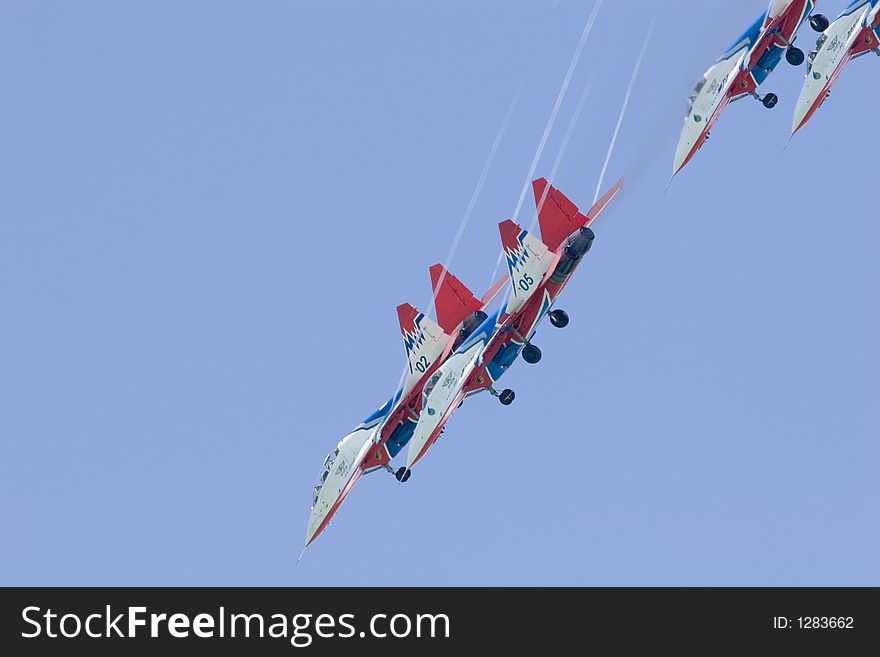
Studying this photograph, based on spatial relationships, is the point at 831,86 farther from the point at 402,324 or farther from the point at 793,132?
the point at 402,324

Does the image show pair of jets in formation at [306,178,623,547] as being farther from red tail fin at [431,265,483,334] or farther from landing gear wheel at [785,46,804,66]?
landing gear wheel at [785,46,804,66]

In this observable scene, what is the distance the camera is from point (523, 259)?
53.5 metres

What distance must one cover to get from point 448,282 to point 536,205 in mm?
4135

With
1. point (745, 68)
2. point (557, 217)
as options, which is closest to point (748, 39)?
point (745, 68)

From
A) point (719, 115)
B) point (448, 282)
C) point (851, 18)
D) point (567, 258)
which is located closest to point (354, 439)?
point (448, 282)

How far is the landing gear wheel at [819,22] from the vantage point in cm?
6053

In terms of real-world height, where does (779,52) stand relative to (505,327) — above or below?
above

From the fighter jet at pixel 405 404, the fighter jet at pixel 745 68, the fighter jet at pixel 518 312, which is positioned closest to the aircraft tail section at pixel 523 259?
the fighter jet at pixel 518 312

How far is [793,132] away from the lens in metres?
60.9

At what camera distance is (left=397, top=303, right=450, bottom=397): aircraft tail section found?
56938mm

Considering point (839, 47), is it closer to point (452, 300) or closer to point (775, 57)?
point (775, 57)

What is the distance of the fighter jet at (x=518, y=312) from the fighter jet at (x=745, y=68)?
7513mm

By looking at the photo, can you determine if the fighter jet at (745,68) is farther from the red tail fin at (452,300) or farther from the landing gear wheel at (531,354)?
the landing gear wheel at (531,354)

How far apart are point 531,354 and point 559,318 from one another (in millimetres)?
1406
